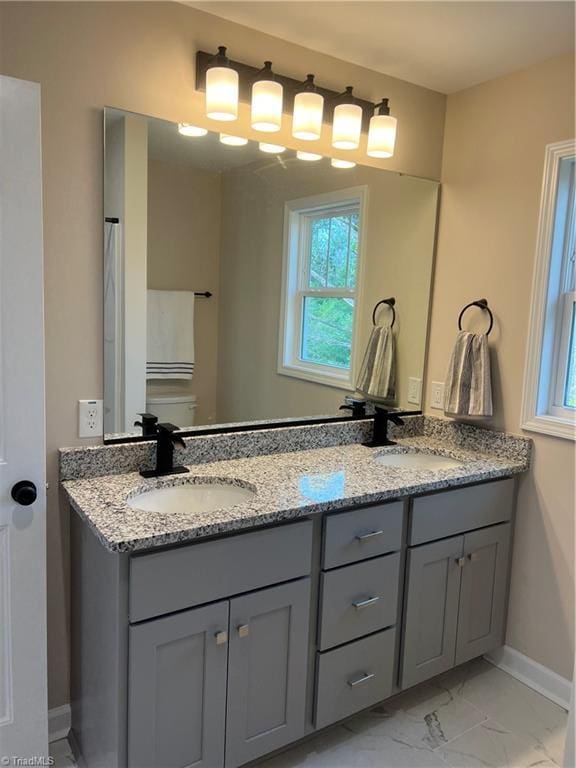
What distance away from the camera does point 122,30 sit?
174 centimetres

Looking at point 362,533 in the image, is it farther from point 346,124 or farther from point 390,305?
point 346,124

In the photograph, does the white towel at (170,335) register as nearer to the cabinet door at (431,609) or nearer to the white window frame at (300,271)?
the white window frame at (300,271)

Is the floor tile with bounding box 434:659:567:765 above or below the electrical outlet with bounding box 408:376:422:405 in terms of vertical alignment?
below

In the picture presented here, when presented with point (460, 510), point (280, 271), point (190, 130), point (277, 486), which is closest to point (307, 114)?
point (190, 130)

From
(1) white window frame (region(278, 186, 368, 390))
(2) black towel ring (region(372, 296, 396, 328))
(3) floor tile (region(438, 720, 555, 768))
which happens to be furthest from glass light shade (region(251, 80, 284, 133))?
(3) floor tile (region(438, 720, 555, 768))

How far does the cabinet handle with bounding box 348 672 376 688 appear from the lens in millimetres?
1880

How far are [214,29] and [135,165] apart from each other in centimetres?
53

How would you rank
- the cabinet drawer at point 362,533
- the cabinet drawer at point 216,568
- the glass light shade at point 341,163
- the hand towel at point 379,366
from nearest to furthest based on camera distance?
1. the cabinet drawer at point 216,568
2. the cabinet drawer at point 362,533
3. the glass light shade at point 341,163
4. the hand towel at point 379,366

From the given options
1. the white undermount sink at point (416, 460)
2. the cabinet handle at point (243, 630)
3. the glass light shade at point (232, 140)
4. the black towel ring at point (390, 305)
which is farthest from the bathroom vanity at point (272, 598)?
the glass light shade at point (232, 140)

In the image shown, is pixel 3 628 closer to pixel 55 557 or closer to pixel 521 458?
pixel 55 557

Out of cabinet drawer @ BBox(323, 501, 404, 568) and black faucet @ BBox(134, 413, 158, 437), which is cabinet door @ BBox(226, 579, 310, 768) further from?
black faucet @ BBox(134, 413, 158, 437)

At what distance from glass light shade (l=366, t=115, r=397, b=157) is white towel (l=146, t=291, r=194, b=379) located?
3.02 ft

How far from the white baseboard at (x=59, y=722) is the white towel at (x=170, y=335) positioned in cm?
114

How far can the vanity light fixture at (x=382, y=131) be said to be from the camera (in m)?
Answer: 2.20
